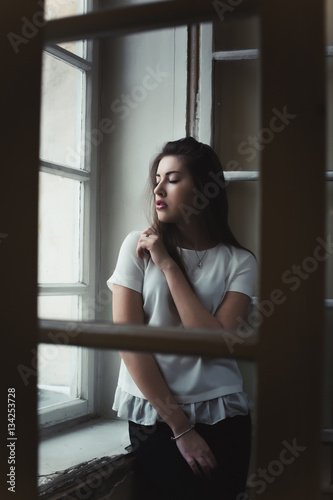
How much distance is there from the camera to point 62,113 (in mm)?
1916

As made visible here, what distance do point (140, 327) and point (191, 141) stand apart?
140cm

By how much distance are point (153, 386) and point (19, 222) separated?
1.17m

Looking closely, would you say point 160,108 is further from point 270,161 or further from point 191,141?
point 270,161

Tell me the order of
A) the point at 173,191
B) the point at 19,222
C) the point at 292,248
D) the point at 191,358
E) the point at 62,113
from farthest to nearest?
the point at 62,113
the point at 173,191
the point at 191,358
the point at 19,222
the point at 292,248

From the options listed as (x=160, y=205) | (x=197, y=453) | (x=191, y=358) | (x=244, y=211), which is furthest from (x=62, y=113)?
(x=197, y=453)

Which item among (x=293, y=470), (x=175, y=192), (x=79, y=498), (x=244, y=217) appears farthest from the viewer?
(x=244, y=217)

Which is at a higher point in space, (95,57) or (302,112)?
(95,57)

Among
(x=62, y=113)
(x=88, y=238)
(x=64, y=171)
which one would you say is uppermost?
(x=62, y=113)

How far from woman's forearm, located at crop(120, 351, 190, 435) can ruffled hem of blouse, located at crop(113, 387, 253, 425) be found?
0.12 feet

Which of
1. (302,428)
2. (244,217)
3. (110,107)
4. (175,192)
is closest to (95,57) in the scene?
(110,107)

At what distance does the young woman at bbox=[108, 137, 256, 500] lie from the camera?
1604mm

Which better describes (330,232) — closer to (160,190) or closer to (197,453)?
(160,190)

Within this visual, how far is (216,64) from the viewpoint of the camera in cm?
199

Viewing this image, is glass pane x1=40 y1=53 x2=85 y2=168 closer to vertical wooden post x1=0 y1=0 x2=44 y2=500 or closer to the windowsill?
the windowsill
